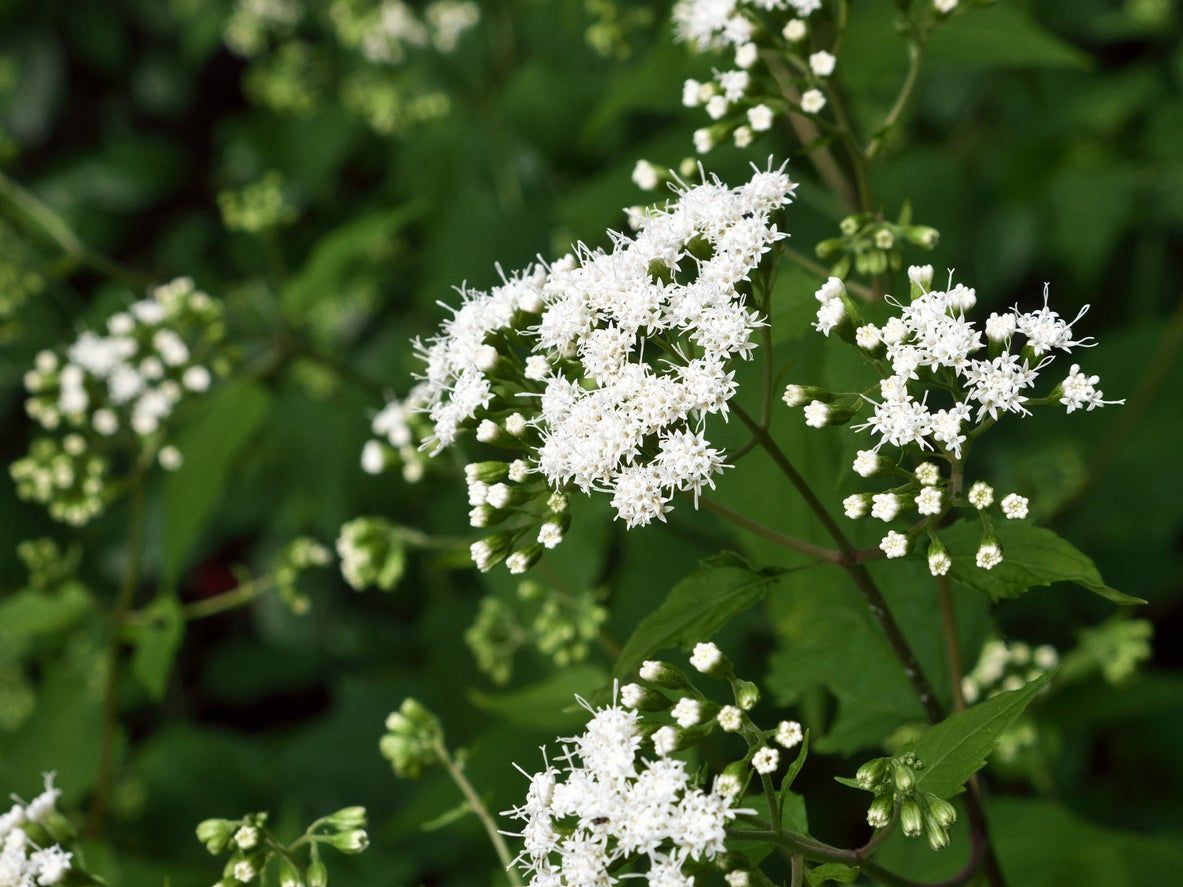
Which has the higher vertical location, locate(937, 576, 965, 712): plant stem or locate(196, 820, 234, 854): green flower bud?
locate(196, 820, 234, 854): green flower bud

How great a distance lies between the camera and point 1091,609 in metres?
4.05

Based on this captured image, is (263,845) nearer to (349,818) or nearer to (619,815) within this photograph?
(349,818)

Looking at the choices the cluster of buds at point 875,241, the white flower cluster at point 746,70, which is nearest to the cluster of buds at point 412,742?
the cluster of buds at point 875,241

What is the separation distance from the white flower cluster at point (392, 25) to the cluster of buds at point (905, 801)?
4.31 metres

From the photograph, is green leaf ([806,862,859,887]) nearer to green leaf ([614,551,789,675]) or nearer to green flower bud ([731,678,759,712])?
green flower bud ([731,678,759,712])

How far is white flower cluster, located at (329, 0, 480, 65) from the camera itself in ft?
17.0

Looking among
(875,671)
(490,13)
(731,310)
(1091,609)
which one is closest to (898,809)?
(875,671)

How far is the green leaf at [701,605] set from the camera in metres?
1.93

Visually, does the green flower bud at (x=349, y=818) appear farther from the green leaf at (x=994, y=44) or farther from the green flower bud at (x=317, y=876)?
the green leaf at (x=994, y=44)

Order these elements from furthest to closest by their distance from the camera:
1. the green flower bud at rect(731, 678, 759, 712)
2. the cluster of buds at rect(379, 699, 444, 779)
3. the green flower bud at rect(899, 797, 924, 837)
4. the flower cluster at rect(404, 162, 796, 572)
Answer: the cluster of buds at rect(379, 699, 444, 779) < the flower cluster at rect(404, 162, 796, 572) < the green flower bud at rect(731, 678, 759, 712) < the green flower bud at rect(899, 797, 924, 837)

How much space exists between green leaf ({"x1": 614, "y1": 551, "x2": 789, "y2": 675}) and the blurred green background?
0.29 m

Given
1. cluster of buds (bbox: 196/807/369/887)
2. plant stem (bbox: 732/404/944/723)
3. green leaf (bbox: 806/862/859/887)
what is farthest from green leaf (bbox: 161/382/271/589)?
green leaf (bbox: 806/862/859/887)

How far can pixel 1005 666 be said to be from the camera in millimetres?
3078

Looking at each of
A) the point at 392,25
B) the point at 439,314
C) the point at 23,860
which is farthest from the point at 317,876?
the point at 392,25
